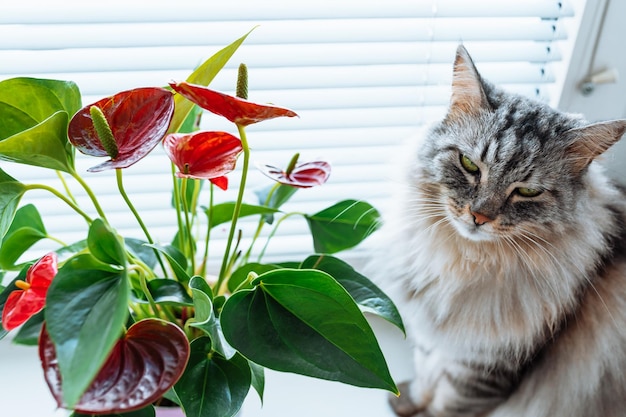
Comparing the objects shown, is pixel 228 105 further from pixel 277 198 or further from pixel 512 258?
pixel 512 258

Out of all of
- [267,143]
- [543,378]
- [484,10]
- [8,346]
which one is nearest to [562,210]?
[543,378]

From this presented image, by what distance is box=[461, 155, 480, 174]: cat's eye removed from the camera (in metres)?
1.02

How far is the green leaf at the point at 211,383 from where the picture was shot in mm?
770

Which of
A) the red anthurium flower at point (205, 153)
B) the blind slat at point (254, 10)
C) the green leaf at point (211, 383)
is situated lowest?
the green leaf at point (211, 383)

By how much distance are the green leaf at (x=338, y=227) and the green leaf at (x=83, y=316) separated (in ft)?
1.59

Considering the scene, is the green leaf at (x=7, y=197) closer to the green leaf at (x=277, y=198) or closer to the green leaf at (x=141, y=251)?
the green leaf at (x=141, y=251)

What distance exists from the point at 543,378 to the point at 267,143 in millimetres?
706

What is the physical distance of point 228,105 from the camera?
699 mm

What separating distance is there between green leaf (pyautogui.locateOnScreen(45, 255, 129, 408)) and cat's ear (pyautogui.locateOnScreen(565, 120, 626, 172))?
71 centimetres

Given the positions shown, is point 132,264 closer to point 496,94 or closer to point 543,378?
point 496,94

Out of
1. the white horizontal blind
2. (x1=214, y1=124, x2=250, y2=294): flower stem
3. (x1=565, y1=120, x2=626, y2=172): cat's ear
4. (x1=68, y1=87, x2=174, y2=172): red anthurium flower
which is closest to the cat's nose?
(x1=565, y1=120, x2=626, y2=172): cat's ear

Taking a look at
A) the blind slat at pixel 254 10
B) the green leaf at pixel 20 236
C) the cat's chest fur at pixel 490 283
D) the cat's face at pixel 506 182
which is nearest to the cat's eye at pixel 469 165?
the cat's face at pixel 506 182

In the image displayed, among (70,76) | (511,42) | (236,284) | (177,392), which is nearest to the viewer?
(177,392)

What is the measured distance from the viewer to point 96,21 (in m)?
1.09
